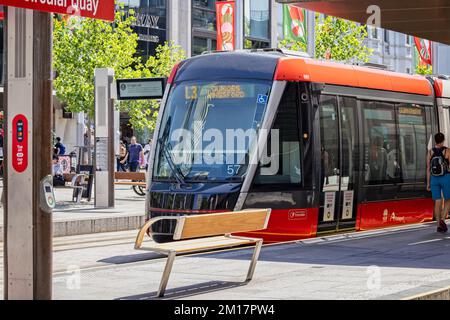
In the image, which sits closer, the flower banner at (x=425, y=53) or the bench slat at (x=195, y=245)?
the bench slat at (x=195, y=245)

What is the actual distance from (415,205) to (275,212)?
15.7 ft

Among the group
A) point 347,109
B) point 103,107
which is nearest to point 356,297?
point 347,109

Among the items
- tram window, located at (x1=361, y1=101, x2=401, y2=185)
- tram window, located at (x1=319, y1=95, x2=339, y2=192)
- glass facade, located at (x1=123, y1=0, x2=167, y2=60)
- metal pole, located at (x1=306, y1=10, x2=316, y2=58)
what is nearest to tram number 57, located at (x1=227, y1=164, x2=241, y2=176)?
tram window, located at (x1=319, y1=95, x2=339, y2=192)

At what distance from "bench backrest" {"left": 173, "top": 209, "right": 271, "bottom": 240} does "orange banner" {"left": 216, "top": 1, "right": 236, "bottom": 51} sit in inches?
1580

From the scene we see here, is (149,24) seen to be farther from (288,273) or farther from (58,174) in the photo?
(288,273)

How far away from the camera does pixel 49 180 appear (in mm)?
8211

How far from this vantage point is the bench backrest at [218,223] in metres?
9.55

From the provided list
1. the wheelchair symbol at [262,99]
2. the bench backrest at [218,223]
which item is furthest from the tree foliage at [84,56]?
the bench backrest at [218,223]

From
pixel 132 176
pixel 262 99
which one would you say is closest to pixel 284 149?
pixel 262 99

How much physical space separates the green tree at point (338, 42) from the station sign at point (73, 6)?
44.2m

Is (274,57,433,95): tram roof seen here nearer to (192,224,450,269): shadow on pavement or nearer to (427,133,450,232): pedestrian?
(427,133,450,232): pedestrian

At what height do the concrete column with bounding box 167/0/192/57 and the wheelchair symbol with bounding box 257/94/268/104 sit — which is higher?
the concrete column with bounding box 167/0/192/57

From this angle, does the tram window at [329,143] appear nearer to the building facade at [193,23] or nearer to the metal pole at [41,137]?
the metal pole at [41,137]

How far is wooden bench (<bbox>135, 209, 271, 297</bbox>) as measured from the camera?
9.45m
